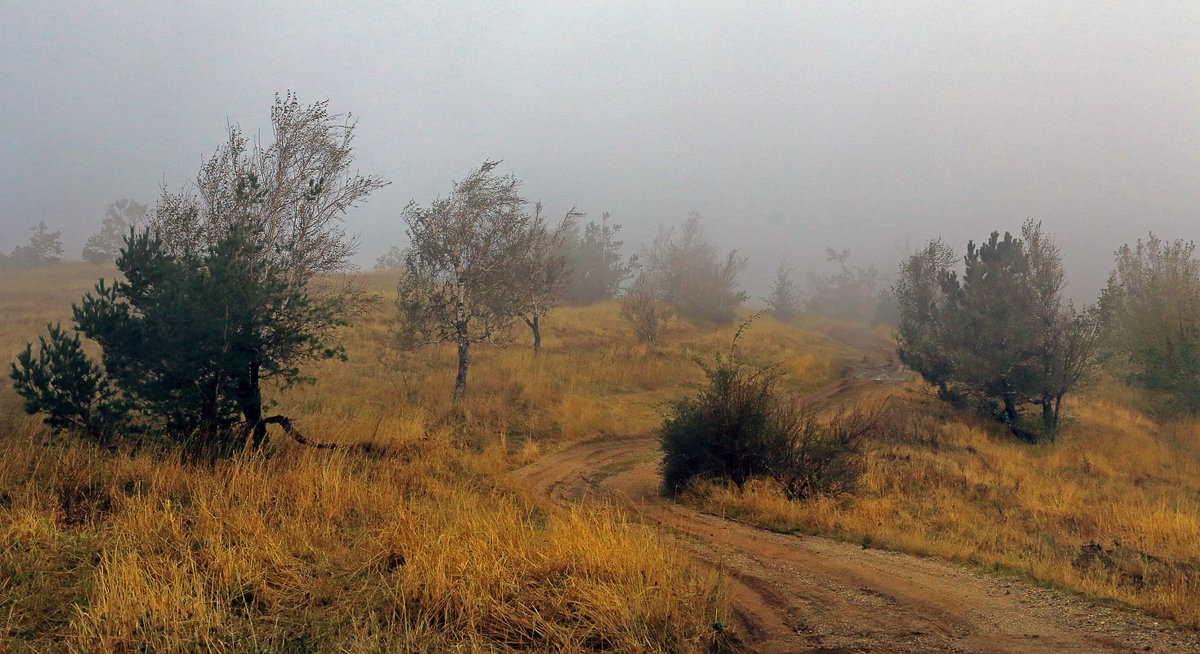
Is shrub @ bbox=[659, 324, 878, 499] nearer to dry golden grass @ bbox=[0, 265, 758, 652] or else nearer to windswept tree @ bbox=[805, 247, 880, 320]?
dry golden grass @ bbox=[0, 265, 758, 652]

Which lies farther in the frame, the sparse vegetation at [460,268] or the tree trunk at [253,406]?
the sparse vegetation at [460,268]

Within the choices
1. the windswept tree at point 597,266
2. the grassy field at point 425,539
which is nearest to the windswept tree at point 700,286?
the windswept tree at point 597,266

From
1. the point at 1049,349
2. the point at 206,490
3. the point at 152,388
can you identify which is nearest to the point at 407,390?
the point at 152,388

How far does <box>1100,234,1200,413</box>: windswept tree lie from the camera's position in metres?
22.3

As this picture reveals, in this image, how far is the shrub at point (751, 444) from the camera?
10.1 meters

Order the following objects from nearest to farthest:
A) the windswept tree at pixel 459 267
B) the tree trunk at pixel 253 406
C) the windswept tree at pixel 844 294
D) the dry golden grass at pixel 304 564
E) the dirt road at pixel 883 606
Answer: the dry golden grass at pixel 304 564 → the dirt road at pixel 883 606 → the tree trunk at pixel 253 406 → the windswept tree at pixel 459 267 → the windswept tree at pixel 844 294

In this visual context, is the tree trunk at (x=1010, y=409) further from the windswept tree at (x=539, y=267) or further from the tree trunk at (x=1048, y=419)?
the windswept tree at (x=539, y=267)

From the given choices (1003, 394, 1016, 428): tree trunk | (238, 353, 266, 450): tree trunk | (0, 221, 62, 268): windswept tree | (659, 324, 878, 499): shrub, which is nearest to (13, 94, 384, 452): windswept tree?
(238, 353, 266, 450): tree trunk

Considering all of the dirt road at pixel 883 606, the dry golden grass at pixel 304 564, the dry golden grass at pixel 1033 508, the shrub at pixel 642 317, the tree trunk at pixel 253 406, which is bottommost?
the dry golden grass at pixel 1033 508

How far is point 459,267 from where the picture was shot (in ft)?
58.3

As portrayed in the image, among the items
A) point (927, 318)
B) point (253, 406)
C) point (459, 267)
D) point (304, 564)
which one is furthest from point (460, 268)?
point (927, 318)

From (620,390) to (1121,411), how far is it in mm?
18559

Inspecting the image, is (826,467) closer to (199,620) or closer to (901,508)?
(901,508)

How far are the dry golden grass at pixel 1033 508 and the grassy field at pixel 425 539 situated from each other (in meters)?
0.05
